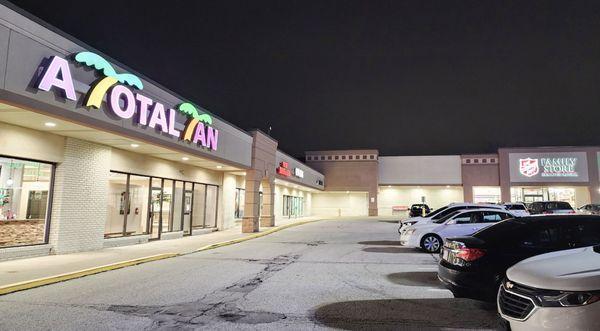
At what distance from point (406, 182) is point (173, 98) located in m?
47.1

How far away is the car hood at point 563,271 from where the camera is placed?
Result: 3.88 m

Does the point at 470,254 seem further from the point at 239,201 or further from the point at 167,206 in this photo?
the point at 239,201

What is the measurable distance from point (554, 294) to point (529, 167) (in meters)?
54.0

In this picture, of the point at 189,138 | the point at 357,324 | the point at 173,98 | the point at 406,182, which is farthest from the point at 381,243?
the point at 406,182

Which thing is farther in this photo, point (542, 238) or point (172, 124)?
point (172, 124)

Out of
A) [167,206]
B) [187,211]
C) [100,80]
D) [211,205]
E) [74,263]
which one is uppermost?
[100,80]

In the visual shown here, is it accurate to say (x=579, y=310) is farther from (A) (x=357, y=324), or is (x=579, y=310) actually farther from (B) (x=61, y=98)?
(B) (x=61, y=98)

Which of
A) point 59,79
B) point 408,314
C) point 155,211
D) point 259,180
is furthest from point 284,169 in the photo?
point 408,314

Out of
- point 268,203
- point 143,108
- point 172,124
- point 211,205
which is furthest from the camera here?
point 268,203

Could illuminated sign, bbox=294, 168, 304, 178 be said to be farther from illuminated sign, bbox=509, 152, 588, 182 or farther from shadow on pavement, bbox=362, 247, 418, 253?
illuminated sign, bbox=509, 152, 588, 182

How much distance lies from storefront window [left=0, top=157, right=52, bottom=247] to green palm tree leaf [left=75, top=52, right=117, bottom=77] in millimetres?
3683

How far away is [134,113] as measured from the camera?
12.8 metres

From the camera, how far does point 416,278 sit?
9570 millimetres

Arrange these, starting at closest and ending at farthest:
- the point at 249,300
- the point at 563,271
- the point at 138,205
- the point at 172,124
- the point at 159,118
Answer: the point at 563,271 < the point at 249,300 < the point at 159,118 < the point at 172,124 < the point at 138,205
